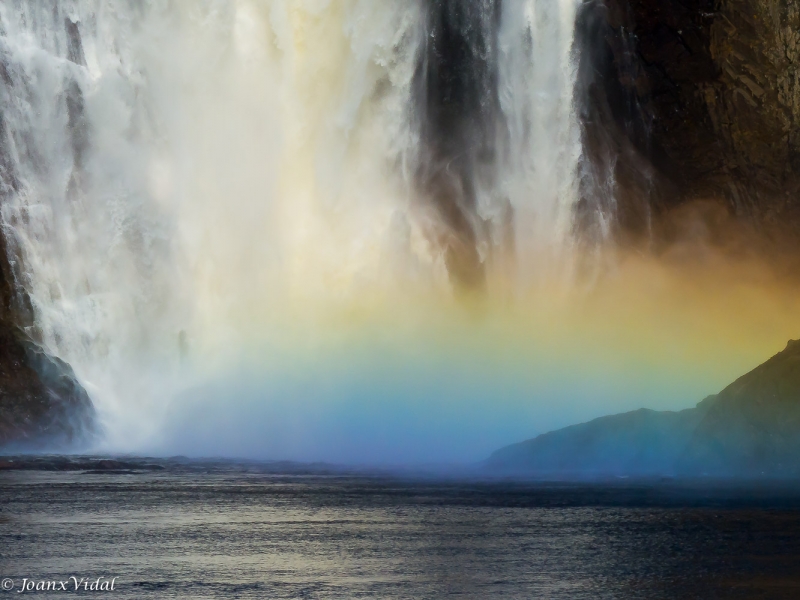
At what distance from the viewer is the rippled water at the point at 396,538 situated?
2948 centimetres

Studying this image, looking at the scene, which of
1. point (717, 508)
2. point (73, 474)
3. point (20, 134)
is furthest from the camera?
point (20, 134)

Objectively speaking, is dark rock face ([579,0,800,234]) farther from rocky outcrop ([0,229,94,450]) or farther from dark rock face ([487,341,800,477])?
rocky outcrop ([0,229,94,450])

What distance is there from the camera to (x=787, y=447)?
55.1 metres

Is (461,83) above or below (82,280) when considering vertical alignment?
above

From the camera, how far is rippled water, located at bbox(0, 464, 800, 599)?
96.7 feet

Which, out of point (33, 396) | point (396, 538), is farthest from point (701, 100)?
point (33, 396)

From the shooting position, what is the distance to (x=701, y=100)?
69438 millimetres

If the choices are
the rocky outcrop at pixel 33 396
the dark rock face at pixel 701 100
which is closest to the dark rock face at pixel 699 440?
the dark rock face at pixel 701 100

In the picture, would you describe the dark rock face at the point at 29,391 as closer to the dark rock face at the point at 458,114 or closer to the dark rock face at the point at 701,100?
the dark rock face at the point at 458,114

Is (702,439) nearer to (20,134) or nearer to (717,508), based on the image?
(717,508)

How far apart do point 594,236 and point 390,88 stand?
15.8 m

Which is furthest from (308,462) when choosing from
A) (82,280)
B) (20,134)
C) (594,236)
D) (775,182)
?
(775,182)

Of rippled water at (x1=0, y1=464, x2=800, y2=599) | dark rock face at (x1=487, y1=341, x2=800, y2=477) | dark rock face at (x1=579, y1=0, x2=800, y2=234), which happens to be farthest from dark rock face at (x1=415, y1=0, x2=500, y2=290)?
rippled water at (x1=0, y1=464, x2=800, y2=599)

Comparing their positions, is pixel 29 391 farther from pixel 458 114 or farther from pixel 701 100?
pixel 701 100
